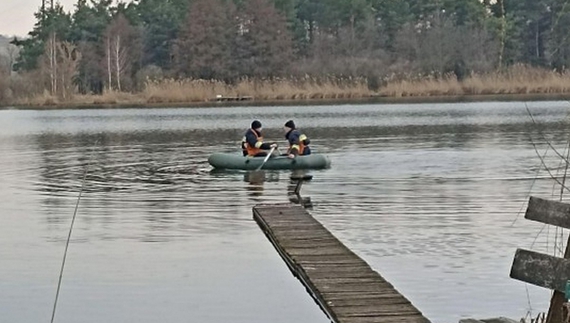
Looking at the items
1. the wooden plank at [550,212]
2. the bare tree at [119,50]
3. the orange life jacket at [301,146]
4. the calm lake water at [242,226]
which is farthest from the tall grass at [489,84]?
the wooden plank at [550,212]

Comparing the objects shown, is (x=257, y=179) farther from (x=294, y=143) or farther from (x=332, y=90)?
(x=332, y=90)

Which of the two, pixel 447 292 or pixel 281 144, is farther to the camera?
pixel 281 144

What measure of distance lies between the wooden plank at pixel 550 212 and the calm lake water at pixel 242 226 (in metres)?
1.51

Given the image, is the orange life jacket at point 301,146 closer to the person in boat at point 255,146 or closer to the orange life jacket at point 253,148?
the person in boat at point 255,146

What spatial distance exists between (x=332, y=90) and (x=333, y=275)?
141 feet

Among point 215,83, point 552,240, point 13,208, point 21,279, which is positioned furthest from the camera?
point 215,83

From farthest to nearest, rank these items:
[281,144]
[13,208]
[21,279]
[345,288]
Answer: [281,144], [13,208], [21,279], [345,288]

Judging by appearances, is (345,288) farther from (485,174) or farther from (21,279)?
(485,174)

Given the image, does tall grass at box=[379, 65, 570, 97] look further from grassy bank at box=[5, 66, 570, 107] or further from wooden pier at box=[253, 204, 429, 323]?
wooden pier at box=[253, 204, 429, 323]

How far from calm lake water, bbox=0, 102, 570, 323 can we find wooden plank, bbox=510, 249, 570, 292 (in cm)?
158

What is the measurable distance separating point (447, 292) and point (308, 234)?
288 cm

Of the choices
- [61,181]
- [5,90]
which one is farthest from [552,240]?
[5,90]

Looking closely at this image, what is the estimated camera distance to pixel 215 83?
55719mm

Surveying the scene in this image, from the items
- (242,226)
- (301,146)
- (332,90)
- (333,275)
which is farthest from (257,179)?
(332,90)
